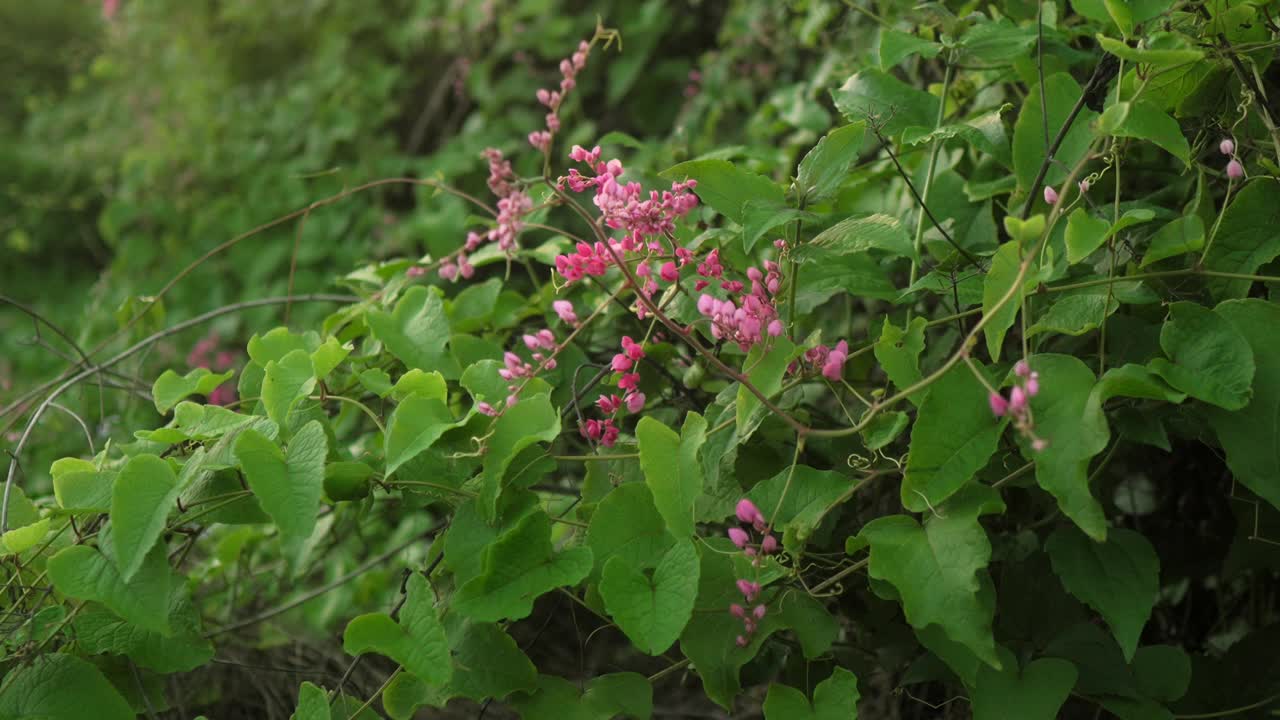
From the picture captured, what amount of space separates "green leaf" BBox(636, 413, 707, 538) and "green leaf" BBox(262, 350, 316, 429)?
335 millimetres

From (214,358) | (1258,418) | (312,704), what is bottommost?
(214,358)

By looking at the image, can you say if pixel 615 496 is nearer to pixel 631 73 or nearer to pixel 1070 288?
pixel 1070 288

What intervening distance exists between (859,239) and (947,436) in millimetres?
212

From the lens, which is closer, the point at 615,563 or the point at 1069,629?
the point at 615,563

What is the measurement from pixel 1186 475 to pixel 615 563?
901 millimetres

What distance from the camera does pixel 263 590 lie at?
1.62 metres

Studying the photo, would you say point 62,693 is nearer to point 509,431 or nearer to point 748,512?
point 509,431

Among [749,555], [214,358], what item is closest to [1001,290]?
[749,555]

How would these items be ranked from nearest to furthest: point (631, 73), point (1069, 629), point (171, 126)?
1. point (1069, 629)
2. point (631, 73)
3. point (171, 126)

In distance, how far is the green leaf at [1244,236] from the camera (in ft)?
3.09

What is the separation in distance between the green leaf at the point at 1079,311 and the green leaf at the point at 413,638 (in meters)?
0.61

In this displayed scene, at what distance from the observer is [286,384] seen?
0.96m

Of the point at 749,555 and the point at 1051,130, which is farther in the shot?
the point at 1051,130

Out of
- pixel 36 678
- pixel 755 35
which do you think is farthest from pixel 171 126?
pixel 36 678
